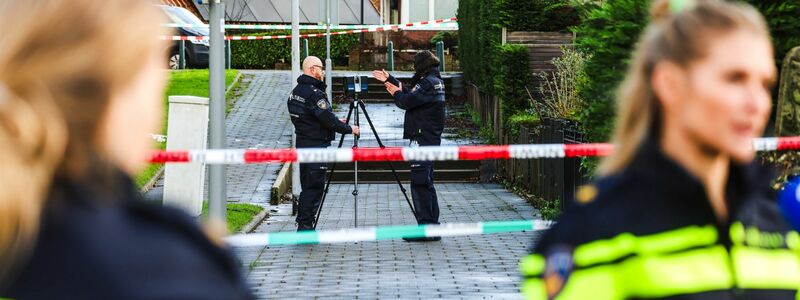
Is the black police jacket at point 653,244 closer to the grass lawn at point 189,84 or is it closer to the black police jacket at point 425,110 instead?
the black police jacket at point 425,110

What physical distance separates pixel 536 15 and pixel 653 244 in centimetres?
2004

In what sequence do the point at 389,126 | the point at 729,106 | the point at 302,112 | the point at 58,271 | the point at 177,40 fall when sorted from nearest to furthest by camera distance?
the point at 58,271, the point at 729,106, the point at 302,112, the point at 389,126, the point at 177,40

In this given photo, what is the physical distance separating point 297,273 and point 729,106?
316 inches

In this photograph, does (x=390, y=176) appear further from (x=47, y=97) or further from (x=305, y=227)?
(x=47, y=97)

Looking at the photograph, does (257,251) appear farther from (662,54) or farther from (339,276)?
(662,54)

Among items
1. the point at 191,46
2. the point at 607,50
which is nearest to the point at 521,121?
the point at 607,50

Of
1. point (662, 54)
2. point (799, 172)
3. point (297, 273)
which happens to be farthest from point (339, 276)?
point (662, 54)

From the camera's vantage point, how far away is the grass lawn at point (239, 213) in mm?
13348

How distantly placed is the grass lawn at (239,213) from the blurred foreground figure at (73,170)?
1118 centimetres

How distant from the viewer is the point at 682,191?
219 centimetres

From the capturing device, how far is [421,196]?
→ 1237cm

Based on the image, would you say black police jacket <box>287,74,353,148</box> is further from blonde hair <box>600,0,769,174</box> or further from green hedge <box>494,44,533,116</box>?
blonde hair <box>600,0,769,174</box>

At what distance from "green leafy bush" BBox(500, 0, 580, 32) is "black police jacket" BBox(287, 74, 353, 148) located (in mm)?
9907

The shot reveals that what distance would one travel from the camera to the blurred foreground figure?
1.57 metres
